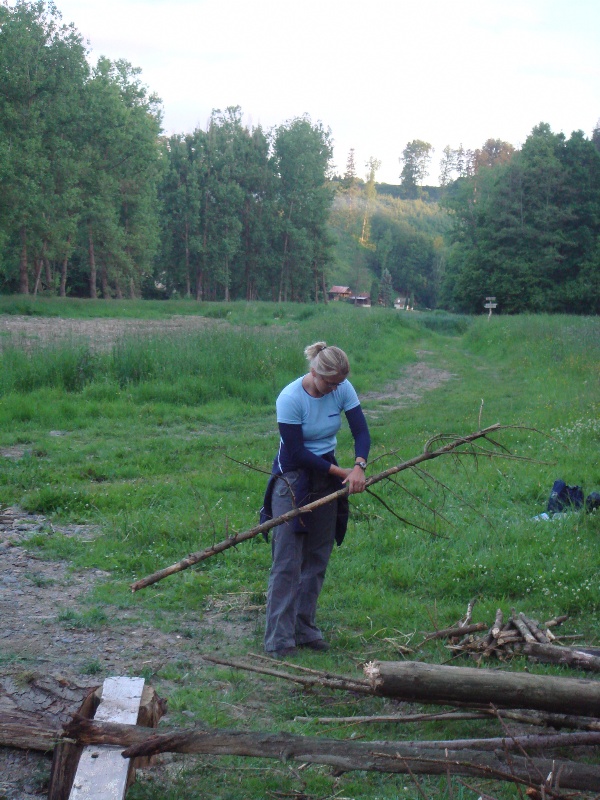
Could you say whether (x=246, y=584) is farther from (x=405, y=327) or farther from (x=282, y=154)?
(x=282, y=154)

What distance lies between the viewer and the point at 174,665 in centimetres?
459

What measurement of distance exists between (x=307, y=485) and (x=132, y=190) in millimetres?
52554

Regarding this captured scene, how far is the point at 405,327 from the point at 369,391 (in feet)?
64.0

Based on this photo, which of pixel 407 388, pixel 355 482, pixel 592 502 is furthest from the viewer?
pixel 407 388

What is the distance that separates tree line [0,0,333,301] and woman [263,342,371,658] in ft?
119

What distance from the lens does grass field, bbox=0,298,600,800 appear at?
4.25 m

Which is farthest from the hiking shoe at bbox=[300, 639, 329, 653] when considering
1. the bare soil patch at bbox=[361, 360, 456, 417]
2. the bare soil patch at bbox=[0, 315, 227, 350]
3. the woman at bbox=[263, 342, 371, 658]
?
the bare soil patch at bbox=[0, 315, 227, 350]

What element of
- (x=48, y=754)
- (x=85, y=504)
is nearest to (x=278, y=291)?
(x=85, y=504)

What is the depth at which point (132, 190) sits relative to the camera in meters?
53.6

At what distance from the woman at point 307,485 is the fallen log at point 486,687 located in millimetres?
1698

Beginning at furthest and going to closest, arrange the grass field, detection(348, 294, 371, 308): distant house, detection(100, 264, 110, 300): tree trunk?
detection(348, 294, 371, 308): distant house → detection(100, 264, 110, 300): tree trunk → the grass field

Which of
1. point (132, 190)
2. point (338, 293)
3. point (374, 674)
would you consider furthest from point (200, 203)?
point (374, 674)

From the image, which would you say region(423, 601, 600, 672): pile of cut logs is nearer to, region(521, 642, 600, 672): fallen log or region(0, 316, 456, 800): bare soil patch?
region(521, 642, 600, 672): fallen log

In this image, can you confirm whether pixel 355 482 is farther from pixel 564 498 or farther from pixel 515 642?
pixel 564 498
